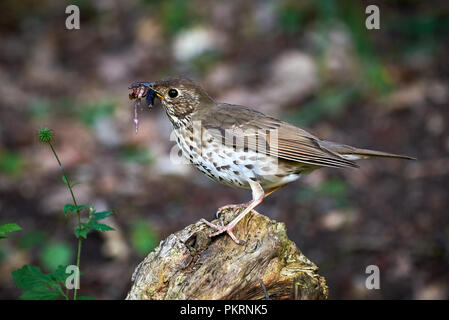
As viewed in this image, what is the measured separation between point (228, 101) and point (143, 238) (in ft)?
8.15

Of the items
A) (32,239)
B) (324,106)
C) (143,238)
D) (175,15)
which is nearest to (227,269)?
(143,238)

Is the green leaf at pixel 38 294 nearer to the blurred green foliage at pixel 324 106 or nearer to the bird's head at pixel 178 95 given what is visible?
the bird's head at pixel 178 95

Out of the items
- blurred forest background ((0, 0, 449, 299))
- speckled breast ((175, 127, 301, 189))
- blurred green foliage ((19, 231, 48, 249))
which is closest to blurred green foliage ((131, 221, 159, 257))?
blurred forest background ((0, 0, 449, 299))

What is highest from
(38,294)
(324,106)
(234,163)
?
(324,106)

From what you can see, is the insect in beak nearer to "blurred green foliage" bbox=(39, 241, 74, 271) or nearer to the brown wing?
the brown wing

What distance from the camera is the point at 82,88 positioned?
8.35m

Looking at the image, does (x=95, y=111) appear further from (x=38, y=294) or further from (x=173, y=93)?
(x=38, y=294)

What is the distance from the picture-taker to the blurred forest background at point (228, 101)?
5316 millimetres

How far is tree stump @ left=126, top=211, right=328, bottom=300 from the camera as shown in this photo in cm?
271

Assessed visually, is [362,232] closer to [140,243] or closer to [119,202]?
[140,243]

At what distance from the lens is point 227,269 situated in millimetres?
2816

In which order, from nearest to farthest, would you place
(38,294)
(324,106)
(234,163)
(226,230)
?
1. (38,294)
2. (226,230)
3. (234,163)
4. (324,106)

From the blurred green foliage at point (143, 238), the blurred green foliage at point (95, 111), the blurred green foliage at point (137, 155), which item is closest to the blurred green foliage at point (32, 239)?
the blurred green foliage at point (143, 238)

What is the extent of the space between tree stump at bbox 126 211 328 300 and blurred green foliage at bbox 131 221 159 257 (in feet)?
7.80
